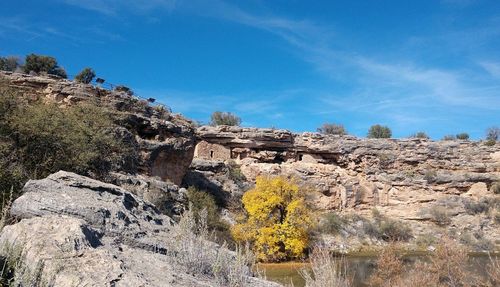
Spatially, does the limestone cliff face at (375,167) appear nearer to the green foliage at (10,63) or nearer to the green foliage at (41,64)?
the green foliage at (41,64)

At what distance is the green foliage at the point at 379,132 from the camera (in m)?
66.9

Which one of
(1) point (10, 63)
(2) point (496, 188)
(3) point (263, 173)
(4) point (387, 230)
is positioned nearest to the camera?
(4) point (387, 230)

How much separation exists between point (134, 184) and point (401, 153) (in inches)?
1358

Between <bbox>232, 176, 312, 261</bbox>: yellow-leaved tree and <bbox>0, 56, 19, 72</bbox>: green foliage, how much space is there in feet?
112

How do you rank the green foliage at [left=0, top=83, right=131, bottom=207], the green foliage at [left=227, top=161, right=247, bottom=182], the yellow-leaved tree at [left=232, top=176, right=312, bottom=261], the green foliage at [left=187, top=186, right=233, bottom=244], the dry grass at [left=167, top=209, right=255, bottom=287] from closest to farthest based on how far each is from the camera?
1. the dry grass at [left=167, top=209, right=255, bottom=287]
2. the green foliage at [left=0, top=83, right=131, bottom=207]
3. the green foliage at [left=187, top=186, right=233, bottom=244]
4. the yellow-leaved tree at [left=232, top=176, right=312, bottom=261]
5. the green foliage at [left=227, top=161, right=247, bottom=182]

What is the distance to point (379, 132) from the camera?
67.4m

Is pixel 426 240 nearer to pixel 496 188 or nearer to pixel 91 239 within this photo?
pixel 496 188

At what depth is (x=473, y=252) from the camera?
109ft

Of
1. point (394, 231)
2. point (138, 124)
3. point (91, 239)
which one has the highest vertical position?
point (138, 124)

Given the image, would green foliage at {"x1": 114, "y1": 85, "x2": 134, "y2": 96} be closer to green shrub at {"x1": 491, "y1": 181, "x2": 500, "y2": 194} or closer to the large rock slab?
the large rock slab

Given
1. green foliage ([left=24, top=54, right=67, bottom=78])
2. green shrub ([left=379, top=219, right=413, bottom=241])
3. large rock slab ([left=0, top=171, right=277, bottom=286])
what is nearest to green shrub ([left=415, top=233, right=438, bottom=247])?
green shrub ([left=379, top=219, right=413, bottom=241])

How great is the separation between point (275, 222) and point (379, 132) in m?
45.0

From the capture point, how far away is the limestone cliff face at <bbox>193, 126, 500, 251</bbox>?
40.8m

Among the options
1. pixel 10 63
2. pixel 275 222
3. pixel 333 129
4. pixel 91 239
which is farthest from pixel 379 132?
pixel 91 239
